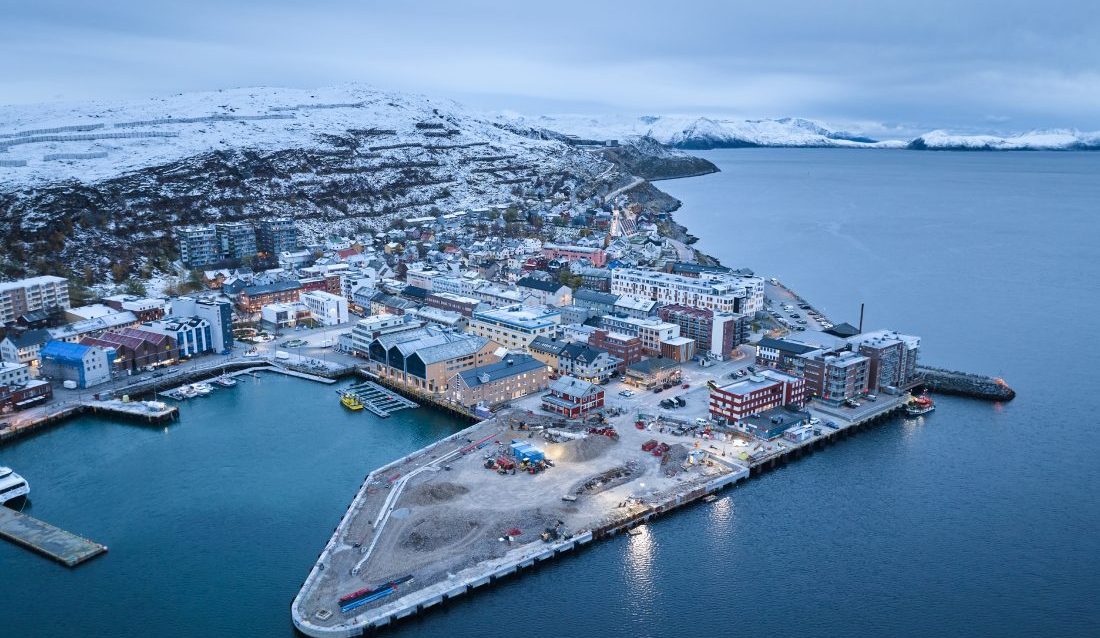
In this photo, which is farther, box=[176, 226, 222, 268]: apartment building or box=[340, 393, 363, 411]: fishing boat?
box=[176, 226, 222, 268]: apartment building

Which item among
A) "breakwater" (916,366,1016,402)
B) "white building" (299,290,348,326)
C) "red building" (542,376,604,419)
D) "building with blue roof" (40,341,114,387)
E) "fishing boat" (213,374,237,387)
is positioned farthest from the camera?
"white building" (299,290,348,326)

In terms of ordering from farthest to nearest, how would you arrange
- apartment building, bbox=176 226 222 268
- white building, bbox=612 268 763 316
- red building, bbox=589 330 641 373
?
apartment building, bbox=176 226 222 268 → white building, bbox=612 268 763 316 → red building, bbox=589 330 641 373

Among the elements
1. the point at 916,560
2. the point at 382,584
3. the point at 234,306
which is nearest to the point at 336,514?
the point at 382,584

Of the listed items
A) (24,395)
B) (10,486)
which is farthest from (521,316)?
(10,486)

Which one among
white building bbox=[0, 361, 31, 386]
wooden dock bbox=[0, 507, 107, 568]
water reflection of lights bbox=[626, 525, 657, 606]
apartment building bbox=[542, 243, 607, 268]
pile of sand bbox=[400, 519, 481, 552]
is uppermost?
apartment building bbox=[542, 243, 607, 268]

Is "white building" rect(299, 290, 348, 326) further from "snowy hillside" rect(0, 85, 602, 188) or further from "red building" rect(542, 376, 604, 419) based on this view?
"snowy hillside" rect(0, 85, 602, 188)

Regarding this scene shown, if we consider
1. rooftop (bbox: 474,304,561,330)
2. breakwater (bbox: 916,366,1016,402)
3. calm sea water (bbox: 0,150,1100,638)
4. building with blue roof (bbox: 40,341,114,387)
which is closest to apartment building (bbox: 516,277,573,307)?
rooftop (bbox: 474,304,561,330)

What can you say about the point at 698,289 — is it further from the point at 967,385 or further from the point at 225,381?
the point at 225,381

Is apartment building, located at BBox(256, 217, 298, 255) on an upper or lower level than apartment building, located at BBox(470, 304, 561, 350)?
upper
